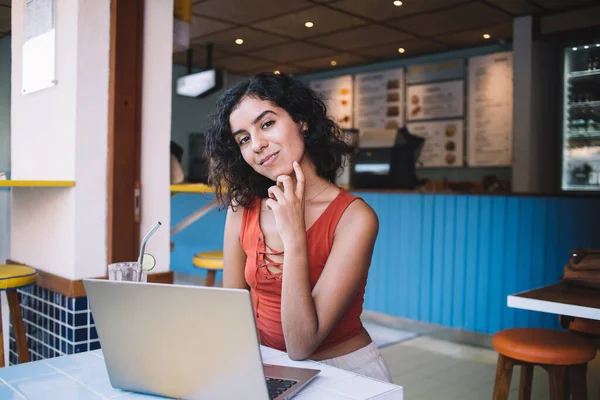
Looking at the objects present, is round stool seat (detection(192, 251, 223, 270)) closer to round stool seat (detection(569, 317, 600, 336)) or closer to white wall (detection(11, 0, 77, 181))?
white wall (detection(11, 0, 77, 181))

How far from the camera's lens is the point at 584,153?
577cm

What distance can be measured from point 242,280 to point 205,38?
17.8 ft

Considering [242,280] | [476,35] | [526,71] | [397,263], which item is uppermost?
[476,35]

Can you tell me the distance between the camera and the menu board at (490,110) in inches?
250

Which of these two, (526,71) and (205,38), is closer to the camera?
(526,71)

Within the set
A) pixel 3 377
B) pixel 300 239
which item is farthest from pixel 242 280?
pixel 3 377

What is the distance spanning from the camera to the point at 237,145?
159 cm

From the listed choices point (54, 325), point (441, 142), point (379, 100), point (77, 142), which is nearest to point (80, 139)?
point (77, 142)

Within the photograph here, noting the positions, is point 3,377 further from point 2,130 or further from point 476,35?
point 476,35

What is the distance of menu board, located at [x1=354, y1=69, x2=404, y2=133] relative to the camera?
24.3ft

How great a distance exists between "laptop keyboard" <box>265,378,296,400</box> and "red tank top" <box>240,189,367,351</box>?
0.39 meters

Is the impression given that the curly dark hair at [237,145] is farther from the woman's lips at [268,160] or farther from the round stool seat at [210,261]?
the round stool seat at [210,261]

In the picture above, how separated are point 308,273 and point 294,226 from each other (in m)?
0.11

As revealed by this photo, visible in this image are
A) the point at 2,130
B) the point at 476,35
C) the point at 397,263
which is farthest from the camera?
the point at 476,35
